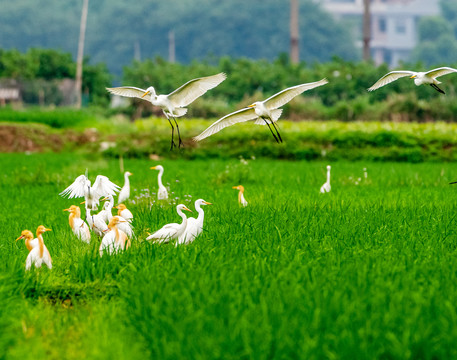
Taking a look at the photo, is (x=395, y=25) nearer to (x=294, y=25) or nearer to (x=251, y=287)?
(x=294, y=25)

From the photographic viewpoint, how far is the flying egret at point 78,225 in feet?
18.3

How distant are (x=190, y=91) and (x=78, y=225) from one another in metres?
1.94

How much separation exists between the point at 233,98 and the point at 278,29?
34.3 metres

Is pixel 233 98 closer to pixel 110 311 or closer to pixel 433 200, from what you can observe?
pixel 433 200

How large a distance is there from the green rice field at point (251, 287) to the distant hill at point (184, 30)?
52.5m

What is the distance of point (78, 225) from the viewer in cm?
558

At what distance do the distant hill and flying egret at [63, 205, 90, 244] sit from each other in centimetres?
5364

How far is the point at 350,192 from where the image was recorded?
9.10 m

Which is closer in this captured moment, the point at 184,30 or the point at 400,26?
the point at 184,30

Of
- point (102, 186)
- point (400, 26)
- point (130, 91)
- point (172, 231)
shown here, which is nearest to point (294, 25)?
point (102, 186)

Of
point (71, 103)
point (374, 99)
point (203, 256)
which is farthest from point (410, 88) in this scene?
point (203, 256)

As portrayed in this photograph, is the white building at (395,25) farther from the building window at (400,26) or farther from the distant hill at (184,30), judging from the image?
the distant hill at (184,30)

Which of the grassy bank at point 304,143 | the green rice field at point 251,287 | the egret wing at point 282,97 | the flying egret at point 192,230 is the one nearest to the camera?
the green rice field at point 251,287

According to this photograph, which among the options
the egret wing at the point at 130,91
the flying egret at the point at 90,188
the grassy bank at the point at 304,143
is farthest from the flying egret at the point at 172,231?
the grassy bank at the point at 304,143
